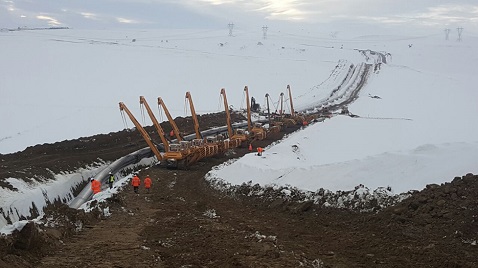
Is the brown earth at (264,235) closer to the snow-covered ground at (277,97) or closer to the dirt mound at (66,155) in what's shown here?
the snow-covered ground at (277,97)

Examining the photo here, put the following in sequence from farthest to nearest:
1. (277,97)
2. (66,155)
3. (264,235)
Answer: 1. (277,97)
2. (66,155)
3. (264,235)

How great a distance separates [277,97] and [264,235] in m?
59.6

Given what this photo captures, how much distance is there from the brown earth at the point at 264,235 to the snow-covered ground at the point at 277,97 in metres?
1.98

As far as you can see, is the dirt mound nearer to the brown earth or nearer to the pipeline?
the pipeline

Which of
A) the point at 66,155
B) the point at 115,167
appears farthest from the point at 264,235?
the point at 66,155

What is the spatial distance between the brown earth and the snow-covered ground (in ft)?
6.51

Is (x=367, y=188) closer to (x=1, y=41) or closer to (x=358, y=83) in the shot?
(x=358, y=83)

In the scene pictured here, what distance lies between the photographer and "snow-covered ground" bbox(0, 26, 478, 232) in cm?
1753

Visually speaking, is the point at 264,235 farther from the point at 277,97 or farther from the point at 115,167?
the point at 277,97

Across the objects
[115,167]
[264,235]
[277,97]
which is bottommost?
[115,167]

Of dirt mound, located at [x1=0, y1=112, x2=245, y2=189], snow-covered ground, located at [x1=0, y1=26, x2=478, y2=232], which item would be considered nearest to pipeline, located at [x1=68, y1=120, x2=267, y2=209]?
dirt mound, located at [x1=0, y1=112, x2=245, y2=189]

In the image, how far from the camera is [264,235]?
12.8m

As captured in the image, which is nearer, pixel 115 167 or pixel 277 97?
pixel 115 167

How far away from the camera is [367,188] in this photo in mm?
14773
